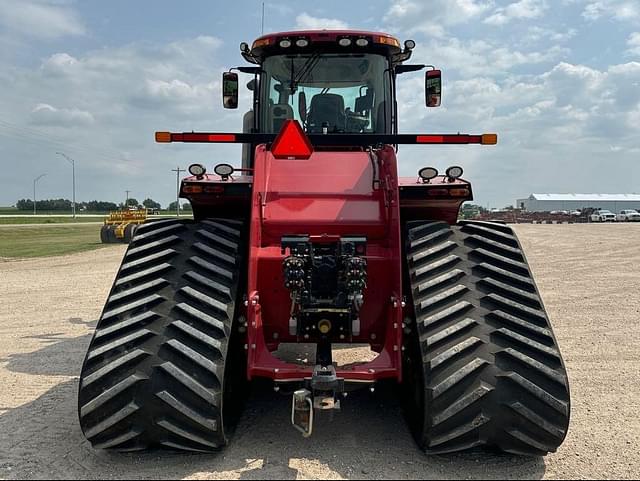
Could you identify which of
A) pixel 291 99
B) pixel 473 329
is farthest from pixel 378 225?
pixel 291 99

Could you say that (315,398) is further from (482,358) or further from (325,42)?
(325,42)

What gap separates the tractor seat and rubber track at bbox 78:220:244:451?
213cm

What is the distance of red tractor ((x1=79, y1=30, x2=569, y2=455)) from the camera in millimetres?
3465

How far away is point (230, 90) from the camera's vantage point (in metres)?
6.50

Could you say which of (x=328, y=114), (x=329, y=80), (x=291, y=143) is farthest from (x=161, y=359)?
(x=329, y=80)

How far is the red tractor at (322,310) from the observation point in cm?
346

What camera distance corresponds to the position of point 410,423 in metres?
4.14

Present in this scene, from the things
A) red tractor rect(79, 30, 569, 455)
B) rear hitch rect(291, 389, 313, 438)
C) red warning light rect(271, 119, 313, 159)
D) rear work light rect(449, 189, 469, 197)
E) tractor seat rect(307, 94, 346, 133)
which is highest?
tractor seat rect(307, 94, 346, 133)

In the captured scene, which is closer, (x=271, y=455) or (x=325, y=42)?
(x=271, y=455)

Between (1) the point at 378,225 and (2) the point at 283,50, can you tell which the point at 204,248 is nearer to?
(1) the point at 378,225

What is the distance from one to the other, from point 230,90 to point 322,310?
3.51 meters

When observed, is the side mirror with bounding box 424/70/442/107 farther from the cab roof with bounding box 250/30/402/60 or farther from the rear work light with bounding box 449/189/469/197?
the rear work light with bounding box 449/189/469/197

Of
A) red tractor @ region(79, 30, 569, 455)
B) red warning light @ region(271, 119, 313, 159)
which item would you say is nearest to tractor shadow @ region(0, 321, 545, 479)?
red tractor @ region(79, 30, 569, 455)

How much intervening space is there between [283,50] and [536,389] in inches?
151
